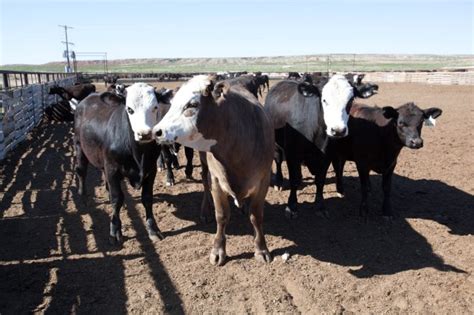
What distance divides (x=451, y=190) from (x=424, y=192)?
0.49 metres

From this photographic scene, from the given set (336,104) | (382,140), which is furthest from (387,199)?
(336,104)

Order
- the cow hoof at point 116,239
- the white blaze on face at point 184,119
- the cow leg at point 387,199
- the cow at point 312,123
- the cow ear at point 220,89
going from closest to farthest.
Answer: the white blaze on face at point 184,119
the cow ear at point 220,89
the cow hoof at point 116,239
the cow at point 312,123
the cow leg at point 387,199

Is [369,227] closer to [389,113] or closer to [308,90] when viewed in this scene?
[389,113]

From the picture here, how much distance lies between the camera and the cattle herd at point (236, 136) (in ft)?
12.2

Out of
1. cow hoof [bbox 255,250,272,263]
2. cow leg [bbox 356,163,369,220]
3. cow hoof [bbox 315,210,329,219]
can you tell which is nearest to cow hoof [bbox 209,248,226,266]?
cow hoof [bbox 255,250,272,263]

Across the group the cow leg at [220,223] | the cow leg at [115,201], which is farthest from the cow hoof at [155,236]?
the cow leg at [220,223]

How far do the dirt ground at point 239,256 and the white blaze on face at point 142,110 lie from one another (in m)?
1.43

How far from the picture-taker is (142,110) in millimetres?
4617

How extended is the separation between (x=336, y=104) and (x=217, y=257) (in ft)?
8.17

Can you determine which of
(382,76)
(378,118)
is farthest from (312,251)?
(382,76)

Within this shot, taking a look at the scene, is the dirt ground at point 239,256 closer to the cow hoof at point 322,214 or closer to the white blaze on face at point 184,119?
Answer: the cow hoof at point 322,214

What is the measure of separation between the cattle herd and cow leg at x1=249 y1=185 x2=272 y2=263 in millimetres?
11

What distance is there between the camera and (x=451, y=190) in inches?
268

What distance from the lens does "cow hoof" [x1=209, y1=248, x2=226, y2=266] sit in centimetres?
445
